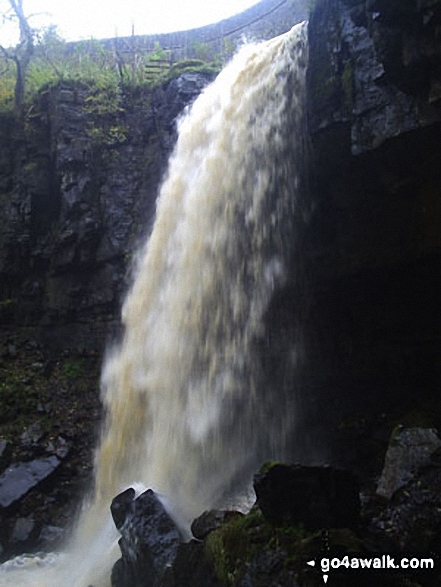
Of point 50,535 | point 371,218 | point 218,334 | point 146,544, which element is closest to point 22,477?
point 50,535

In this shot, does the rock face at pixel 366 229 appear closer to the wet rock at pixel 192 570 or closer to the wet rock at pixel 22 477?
the wet rock at pixel 192 570

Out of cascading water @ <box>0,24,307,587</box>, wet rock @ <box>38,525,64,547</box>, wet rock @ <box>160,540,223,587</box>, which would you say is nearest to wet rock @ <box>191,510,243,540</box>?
wet rock @ <box>160,540,223,587</box>

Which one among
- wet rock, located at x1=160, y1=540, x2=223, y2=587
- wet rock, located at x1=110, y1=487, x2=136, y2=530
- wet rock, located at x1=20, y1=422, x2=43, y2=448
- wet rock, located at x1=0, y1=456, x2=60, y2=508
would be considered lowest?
wet rock, located at x1=160, y1=540, x2=223, y2=587

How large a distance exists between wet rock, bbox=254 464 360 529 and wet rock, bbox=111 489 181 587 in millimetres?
1679

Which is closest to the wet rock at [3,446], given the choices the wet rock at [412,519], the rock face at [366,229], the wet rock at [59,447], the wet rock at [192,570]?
the wet rock at [59,447]

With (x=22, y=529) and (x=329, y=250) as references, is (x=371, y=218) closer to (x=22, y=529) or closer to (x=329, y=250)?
(x=329, y=250)

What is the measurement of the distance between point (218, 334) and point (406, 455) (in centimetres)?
434

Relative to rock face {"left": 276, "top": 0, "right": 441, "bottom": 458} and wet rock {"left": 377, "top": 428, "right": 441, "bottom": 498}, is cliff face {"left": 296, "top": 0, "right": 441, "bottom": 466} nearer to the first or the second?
rock face {"left": 276, "top": 0, "right": 441, "bottom": 458}

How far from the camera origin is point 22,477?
1020 centimetres

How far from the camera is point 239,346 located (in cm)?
909

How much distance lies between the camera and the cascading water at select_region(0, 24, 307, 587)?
28.5ft

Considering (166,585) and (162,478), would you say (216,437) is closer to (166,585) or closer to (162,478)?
(162,478)

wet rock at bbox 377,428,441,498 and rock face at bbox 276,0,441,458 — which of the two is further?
rock face at bbox 276,0,441,458

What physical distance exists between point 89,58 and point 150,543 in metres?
18.9
